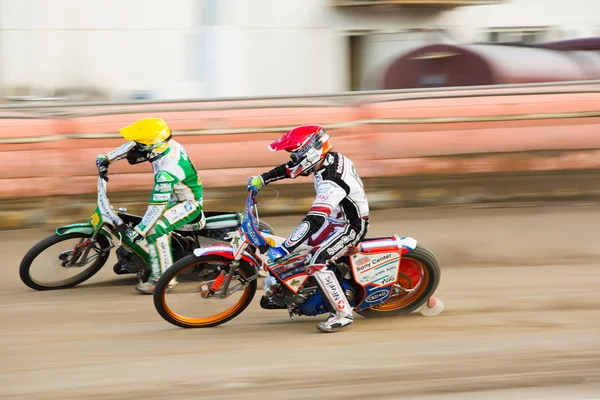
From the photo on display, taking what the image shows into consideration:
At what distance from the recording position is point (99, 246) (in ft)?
24.9

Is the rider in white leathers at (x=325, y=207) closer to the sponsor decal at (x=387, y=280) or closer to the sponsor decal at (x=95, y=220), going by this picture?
the sponsor decal at (x=387, y=280)

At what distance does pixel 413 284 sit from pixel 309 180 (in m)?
3.62

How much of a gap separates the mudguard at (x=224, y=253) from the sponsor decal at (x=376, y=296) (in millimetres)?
852

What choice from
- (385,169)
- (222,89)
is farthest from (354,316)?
(222,89)

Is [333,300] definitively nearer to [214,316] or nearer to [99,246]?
[214,316]

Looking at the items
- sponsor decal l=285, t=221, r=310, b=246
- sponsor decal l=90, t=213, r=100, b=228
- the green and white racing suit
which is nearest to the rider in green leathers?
the green and white racing suit

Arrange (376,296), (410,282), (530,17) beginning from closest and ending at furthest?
(376,296)
(410,282)
(530,17)

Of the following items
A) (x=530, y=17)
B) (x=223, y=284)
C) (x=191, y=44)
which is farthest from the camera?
(x=530, y=17)

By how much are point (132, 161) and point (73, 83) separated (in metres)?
9.94

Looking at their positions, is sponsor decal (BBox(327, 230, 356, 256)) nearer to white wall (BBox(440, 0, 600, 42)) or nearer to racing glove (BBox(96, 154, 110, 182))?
racing glove (BBox(96, 154, 110, 182))

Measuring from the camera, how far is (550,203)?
10539mm

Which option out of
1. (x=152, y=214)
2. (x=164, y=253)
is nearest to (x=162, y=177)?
(x=152, y=214)

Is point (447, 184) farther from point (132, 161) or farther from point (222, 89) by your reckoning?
point (222, 89)

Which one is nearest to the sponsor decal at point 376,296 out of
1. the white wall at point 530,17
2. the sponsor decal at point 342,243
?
the sponsor decal at point 342,243
